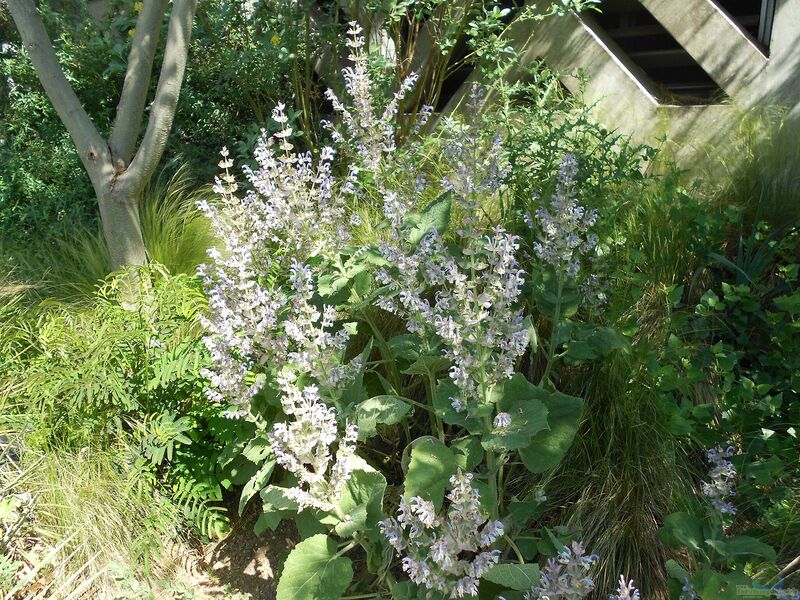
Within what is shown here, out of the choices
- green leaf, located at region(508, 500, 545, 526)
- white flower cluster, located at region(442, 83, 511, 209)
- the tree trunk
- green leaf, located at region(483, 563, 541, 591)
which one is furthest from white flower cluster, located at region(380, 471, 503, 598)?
the tree trunk

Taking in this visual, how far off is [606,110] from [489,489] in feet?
11.0

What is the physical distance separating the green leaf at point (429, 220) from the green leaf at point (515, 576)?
45.1 inches

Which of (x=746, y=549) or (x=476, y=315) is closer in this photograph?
(x=746, y=549)

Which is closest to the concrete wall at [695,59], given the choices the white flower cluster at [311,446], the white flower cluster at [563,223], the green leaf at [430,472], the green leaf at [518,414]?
the white flower cluster at [563,223]

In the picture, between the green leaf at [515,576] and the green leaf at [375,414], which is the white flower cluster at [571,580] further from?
the green leaf at [375,414]

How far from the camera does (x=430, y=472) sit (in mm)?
2234

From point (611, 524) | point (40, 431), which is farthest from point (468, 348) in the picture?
point (40, 431)

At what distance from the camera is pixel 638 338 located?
3078 millimetres

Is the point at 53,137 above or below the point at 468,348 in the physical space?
above

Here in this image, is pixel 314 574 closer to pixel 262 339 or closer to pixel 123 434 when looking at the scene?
pixel 262 339

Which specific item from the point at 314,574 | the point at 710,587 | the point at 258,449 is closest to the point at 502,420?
the point at 710,587

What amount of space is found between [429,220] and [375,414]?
2.46ft

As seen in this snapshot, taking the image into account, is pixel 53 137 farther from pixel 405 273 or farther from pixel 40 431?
pixel 405 273

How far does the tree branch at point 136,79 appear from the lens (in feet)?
12.7
